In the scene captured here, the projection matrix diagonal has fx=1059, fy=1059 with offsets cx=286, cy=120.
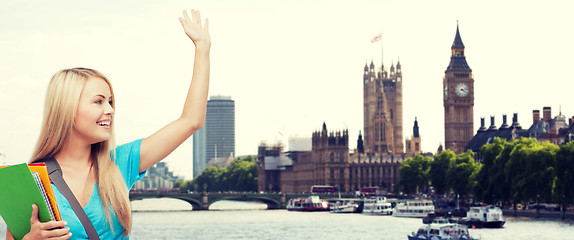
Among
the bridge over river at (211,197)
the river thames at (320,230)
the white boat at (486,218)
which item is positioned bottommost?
the river thames at (320,230)

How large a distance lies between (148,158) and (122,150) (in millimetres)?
105

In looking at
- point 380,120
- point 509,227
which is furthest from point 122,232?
point 380,120

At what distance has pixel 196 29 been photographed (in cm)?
410

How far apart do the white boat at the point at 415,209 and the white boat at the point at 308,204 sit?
779 inches

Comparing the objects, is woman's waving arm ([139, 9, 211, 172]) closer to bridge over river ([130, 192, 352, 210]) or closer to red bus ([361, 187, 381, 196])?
bridge over river ([130, 192, 352, 210])

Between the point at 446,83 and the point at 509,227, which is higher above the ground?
the point at 446,83

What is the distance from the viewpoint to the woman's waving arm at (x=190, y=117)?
3986mm

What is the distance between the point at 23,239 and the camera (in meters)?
3.49

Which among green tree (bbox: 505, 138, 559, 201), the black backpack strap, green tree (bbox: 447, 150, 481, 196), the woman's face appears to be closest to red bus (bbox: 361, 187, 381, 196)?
green tree (bbox: 447, 150, 481, 196)

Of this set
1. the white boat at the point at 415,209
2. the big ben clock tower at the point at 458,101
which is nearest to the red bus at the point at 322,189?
the big ben clock tower at the point at 458,101

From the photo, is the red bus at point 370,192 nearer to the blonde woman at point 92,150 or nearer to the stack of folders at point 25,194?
the blonde woman at point 92,150

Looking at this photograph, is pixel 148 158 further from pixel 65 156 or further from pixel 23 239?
pixel 23 239

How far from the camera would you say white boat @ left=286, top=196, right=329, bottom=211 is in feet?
393

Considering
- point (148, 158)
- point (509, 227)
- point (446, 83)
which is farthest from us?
point (446, 83)
